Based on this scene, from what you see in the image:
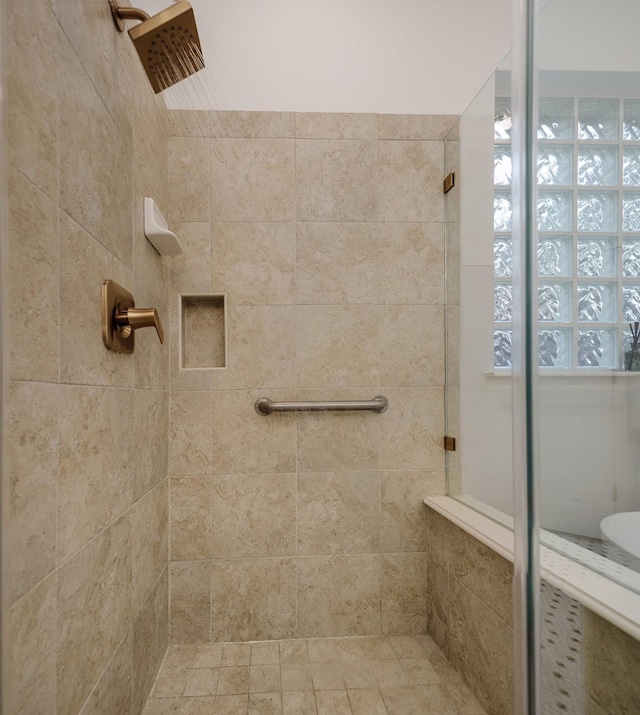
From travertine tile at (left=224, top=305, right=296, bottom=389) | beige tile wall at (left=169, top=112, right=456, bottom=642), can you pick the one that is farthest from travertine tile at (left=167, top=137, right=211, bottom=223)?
travertine tile at (left=224, top=305, right=296, bottom=389)

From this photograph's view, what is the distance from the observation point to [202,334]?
6.15ft

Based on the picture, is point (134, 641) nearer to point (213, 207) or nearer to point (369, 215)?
point (213, 207)

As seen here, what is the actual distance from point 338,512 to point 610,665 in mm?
1427

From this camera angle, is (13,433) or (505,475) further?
(505,475)

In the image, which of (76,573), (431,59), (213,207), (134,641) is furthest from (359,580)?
(431,59)

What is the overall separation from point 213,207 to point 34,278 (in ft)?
3.77

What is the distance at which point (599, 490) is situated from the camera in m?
0.63

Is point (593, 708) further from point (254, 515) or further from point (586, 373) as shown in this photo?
point (254, 515)

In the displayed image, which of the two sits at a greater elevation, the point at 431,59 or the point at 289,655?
the point at 431,59

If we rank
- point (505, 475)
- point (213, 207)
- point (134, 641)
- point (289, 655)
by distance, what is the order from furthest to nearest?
point (213, 207) → point (289, 655) → point (505, 475) → point (134, 641)

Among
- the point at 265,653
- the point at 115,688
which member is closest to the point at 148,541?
the point at 115,688

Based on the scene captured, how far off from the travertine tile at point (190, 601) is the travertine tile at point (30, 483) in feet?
3.43

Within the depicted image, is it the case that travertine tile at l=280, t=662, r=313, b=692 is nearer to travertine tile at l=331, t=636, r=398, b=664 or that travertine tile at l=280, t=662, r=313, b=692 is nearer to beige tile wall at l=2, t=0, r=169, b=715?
travertine tile at l=331, t=636, r=398, b=664

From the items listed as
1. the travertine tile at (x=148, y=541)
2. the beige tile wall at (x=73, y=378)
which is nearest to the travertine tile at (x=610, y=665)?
the beige tile wall at (x=73, y=378)
